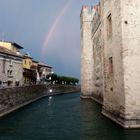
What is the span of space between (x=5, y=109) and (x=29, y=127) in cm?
713

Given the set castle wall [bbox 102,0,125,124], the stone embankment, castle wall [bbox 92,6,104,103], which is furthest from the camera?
castle wall [bbox 92,6,104,103]

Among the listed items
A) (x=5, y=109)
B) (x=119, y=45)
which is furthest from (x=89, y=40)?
(x=119, y=45)

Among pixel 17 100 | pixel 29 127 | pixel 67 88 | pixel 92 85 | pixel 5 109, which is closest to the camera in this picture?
pixel 29 127

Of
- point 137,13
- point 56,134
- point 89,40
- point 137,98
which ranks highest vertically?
point 89,40

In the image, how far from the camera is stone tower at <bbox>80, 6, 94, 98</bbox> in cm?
3503

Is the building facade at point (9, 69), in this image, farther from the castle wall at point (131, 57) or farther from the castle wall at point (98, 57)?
the castle wall at point (131, 57)

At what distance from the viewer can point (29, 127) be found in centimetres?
1409

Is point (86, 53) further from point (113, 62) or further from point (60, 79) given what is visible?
point (60, 79)

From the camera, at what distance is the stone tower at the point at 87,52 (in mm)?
35031

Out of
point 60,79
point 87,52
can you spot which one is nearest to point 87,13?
point 87,52

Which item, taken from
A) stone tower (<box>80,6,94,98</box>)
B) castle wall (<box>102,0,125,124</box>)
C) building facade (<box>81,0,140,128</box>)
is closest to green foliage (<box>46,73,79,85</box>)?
stone tower (<box>80,6,94,98</box>)

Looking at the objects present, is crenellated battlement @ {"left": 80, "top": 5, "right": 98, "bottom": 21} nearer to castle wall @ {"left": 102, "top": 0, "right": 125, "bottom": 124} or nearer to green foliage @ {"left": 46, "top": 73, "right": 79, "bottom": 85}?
castle wall @ {"left": 102, "top": 0, "right": 125, "bottom": 124}

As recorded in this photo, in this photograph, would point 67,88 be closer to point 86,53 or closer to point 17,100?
point 86,53

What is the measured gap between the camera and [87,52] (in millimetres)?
35094
